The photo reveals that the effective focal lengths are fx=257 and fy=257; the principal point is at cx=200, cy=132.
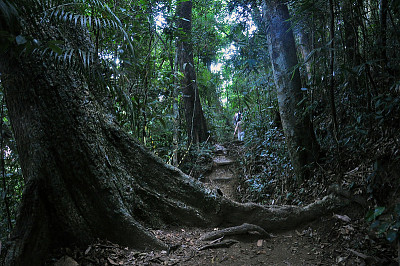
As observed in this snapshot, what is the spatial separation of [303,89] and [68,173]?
3.52 metres

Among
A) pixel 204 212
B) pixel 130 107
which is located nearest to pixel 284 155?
pixel 204 212

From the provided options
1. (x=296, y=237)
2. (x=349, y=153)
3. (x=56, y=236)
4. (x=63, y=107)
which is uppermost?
(x=63, y=107)

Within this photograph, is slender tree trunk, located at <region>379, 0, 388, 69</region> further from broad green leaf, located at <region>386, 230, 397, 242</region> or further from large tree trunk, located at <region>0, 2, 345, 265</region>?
broad green leaf, located at <region>386, 230, 397, 242</region>

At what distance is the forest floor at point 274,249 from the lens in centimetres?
243

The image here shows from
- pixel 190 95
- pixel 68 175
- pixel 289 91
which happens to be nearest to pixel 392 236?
pixel 68 175

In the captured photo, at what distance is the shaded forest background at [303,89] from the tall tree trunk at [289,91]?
173 mm

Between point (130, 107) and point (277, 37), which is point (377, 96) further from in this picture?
point (130, 107)

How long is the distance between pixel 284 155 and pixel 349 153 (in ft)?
5.85

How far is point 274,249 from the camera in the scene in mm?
2957

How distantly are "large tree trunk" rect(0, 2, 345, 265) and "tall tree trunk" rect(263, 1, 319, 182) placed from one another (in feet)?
3.75

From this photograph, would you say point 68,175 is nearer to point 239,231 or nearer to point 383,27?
point 239,231

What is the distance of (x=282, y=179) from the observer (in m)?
4.96

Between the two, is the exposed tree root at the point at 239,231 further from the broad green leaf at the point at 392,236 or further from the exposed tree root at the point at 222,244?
the broad green leaf at the point at 392,236

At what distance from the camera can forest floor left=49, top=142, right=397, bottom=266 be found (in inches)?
95.5
